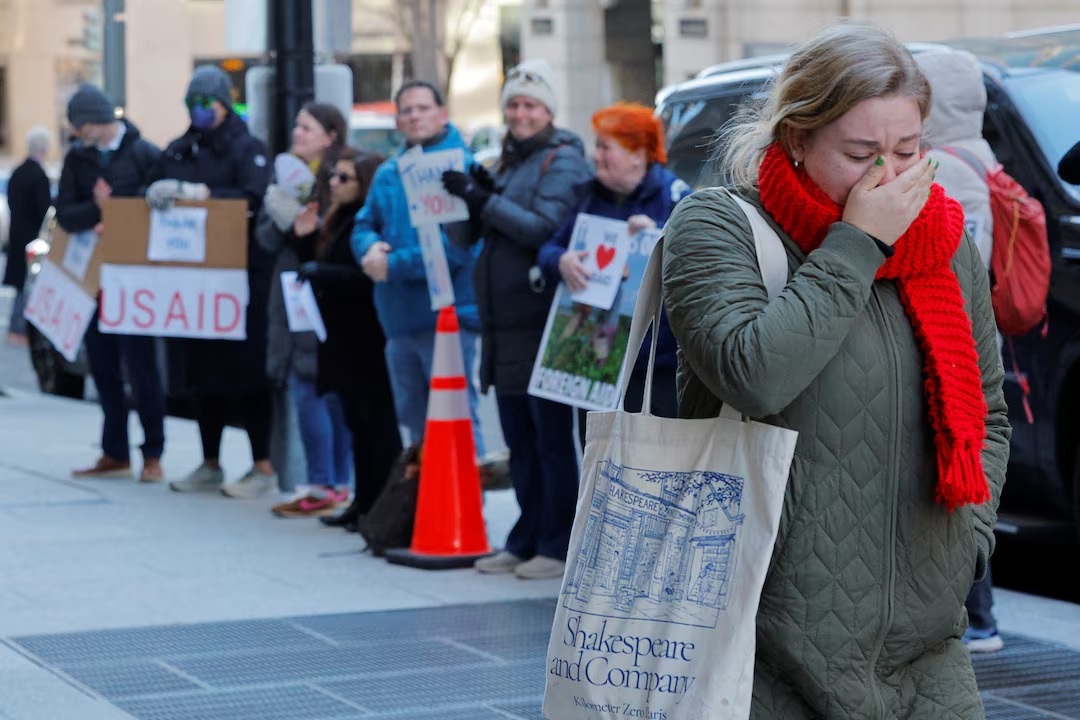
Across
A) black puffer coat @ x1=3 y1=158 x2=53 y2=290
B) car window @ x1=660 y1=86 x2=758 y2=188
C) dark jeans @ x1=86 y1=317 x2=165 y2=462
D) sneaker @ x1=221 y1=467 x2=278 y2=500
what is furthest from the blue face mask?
black puffer coat @ x1=3 y1=158 x2=53 y2=290

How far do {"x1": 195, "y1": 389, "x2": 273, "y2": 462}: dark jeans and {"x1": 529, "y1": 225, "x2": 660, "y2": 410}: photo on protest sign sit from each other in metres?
3.07

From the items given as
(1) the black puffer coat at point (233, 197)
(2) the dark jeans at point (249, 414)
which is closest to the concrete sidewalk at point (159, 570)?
(2) the dark jeans at point (249, 414)

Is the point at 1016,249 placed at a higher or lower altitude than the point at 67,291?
higher

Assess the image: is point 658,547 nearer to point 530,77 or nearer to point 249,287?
point 530,77

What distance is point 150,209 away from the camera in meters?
10.2

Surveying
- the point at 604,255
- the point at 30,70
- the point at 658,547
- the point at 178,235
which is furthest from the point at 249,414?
the point at 30,70

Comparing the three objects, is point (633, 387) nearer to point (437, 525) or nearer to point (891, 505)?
point (437, 525)

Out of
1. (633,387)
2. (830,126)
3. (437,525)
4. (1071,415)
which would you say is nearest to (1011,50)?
(1071,415)

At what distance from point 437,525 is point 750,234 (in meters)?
5.22

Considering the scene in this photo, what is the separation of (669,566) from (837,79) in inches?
29.6

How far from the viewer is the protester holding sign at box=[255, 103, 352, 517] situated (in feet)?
30.3

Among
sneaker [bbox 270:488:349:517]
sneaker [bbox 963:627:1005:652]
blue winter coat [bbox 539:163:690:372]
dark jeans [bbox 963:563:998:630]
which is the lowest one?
sneaker [bbox 270:488:349:517]

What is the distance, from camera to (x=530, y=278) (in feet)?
24.4

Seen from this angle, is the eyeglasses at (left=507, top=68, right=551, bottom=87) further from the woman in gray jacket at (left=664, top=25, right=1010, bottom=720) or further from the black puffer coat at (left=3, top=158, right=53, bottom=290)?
the black puffer coat at (left=3, top=158, right=53, bottom=290)
